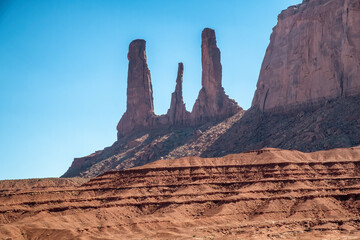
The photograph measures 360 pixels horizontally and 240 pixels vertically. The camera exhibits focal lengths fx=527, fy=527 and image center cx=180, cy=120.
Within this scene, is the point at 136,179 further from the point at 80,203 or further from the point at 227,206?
the point at 227,206

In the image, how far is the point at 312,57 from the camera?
90.5m

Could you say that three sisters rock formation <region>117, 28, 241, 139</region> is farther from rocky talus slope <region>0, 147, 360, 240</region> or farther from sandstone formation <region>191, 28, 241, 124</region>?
rocky talus slope <region>0, 147, 360, 240</region>

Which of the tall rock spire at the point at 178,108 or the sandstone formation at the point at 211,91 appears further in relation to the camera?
the tall rock spire at the point at 178,108

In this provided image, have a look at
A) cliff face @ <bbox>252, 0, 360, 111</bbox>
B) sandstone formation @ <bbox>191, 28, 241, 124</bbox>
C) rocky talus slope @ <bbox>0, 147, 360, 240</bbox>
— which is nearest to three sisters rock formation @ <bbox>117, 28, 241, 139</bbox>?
sandstone formation @ <bbox>191, 28, 241, 124</bbox>

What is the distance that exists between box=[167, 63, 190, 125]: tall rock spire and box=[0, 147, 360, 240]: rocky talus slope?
61261 mm

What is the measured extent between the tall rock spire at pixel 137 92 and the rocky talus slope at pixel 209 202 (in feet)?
231

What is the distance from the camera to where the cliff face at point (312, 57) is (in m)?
82.2

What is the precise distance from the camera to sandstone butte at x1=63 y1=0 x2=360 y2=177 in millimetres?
81438

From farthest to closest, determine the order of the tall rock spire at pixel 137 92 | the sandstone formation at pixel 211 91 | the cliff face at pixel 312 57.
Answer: the tall rock spire at pixel 137 92 → the sandstone formation at pixel 211 91 → the cliff face at pixel 312 57

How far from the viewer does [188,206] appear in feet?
165

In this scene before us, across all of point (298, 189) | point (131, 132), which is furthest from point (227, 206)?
point (131, 132)

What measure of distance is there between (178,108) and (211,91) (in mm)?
9704

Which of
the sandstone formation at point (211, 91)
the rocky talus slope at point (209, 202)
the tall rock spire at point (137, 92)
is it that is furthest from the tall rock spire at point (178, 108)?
the rocky talus slope at point (209, 202)

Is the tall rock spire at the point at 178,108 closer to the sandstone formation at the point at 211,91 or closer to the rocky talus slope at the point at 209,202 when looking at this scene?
the sandstone formation at the point at 211,91
